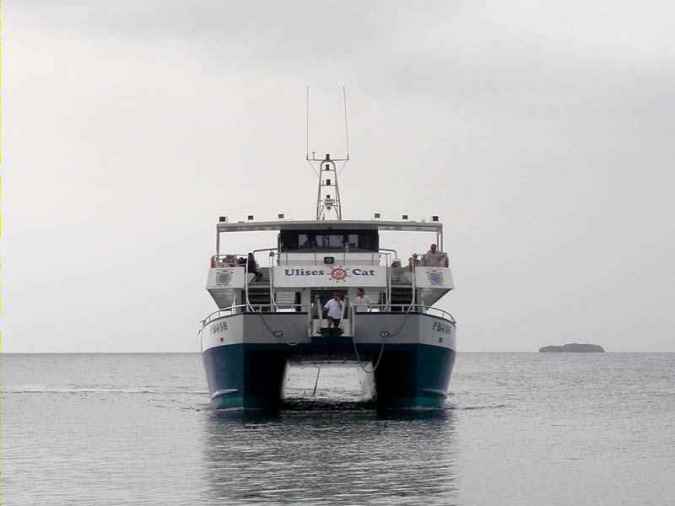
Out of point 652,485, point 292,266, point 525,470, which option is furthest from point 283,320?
point 652,485

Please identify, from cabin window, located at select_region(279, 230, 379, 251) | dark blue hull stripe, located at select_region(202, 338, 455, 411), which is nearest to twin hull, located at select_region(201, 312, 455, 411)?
dark blue hull stripe, located at select_region(202, 338, 455, 411)

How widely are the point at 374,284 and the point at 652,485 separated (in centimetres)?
1487

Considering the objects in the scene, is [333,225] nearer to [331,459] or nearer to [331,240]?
[331,240]

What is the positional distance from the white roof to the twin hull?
11.3 feet

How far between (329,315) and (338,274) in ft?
7.79

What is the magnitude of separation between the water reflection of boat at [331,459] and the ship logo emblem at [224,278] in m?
3.76

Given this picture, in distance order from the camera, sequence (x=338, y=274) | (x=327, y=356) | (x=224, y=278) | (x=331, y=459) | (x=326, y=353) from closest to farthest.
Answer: (x=331, y=459)
(x=326, y=353)
(x=327, y=356)
(x=338, y=274)
(x=224, y=278)

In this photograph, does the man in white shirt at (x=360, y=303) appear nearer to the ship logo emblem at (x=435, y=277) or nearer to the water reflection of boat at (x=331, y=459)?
the ship logo emblem at (x=435, y=277)

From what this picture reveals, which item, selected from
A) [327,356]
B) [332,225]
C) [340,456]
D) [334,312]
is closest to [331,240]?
[332,225]

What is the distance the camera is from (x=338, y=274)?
33.3 meters

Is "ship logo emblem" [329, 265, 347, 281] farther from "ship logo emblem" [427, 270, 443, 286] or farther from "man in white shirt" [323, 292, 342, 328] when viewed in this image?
"ship logo emblem" [427, 270, 443, 286]

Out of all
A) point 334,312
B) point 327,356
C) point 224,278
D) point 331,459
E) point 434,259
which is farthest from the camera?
point 434,259

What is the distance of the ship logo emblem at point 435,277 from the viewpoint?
34438 mm

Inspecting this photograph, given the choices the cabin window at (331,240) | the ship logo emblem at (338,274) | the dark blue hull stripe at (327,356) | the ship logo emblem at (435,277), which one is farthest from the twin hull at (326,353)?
the cabin window at (331,240)
